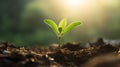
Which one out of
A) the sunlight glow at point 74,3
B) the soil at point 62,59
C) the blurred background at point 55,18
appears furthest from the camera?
the sunlight glow at point 74,3

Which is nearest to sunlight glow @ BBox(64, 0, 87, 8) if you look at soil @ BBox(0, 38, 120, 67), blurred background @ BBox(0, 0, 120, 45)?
blurred background @ BBox(0, 0, 120, 45)

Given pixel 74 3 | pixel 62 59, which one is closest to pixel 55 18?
pixel 74 3

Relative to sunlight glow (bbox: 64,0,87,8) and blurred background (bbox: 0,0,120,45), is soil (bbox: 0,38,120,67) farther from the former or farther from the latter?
sunlight glow (bbox: 64,0,87,8)

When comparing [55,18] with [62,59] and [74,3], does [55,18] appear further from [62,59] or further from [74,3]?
[62,59]

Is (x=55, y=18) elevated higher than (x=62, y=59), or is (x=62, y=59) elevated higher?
(x=55, y=18)

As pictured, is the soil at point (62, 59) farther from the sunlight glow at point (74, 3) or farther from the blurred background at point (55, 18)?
the sunlight glow at point (74, 3)

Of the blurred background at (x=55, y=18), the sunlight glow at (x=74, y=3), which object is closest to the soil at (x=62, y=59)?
the blurred background at (x=55, y=18)

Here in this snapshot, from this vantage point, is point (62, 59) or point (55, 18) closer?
point (62, 59)

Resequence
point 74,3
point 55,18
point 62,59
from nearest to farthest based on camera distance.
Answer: point 62,59, point 55,18, point 74,3
